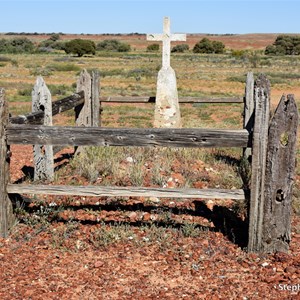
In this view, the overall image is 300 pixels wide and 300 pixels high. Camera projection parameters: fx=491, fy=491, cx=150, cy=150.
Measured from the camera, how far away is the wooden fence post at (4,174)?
490cm

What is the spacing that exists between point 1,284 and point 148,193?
1588 millimetres

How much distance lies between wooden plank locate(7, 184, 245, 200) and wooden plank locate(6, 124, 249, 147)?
0.45 metres

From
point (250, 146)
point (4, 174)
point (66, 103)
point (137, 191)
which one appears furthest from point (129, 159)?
point (250, 146)

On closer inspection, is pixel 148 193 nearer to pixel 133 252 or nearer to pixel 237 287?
pixel 133 252

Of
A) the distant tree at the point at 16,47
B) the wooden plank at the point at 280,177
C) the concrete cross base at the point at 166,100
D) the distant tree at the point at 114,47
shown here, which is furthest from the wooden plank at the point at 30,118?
the distant tree at the point at 114,47

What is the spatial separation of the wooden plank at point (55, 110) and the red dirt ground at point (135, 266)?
123cm

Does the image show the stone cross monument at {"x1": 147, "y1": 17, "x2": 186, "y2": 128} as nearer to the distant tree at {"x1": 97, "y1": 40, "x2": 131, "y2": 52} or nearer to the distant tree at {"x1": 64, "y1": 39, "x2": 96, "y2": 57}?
the distant tree at {"x1": 64, "y1": 39, "x2": 96, "y2": 57}

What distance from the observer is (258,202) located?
4.65 meters

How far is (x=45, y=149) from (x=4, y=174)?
2.10m

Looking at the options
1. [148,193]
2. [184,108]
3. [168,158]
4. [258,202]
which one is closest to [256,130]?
[258,202]

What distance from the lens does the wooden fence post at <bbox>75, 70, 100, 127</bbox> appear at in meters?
8.80

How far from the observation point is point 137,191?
4.86m

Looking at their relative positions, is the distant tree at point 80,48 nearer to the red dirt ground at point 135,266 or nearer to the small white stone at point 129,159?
the small white stone at point 129,159

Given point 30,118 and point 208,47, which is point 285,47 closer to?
point 208,47
